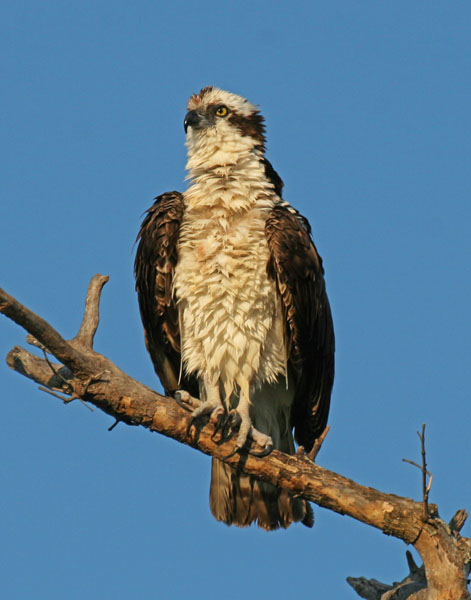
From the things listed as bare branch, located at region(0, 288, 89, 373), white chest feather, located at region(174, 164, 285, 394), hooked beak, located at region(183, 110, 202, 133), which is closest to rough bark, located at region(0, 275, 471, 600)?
bare branch, located at region(0, 288, 89, 373)

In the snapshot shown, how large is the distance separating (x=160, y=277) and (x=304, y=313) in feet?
3.71

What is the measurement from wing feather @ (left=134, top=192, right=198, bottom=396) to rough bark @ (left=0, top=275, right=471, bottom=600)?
3.46 ft

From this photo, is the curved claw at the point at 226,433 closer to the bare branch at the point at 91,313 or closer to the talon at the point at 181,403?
the talon at the point at 181,403

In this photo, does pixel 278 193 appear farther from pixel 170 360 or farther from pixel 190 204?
pixel 170 360

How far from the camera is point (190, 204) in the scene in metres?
6.85

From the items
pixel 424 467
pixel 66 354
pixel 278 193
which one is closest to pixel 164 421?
pixel 66 354

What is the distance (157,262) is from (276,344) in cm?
111

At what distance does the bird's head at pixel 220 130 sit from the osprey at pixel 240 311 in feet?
0.15

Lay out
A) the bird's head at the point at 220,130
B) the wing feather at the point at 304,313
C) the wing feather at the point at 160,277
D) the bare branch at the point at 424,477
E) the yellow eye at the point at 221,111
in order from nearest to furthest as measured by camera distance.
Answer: the bare branch at the point at 424,477 < the wing feather at the point at 304,313 < the wing feather at the point at 160,277 < the bird's head at the point at 220,130 < the yellow eye at the point at 221,111

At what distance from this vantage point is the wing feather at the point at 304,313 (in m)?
6.45

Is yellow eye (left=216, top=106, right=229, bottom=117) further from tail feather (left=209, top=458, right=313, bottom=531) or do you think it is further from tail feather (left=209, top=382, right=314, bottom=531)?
tail feather (left=209, top=458, right=313, bottom=531)

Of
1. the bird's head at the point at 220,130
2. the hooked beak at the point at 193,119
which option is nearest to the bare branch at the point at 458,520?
the bird's head at the point at 220,130

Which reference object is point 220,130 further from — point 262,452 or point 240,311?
point 262,452

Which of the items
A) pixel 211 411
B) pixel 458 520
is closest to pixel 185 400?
pixel 211 411
